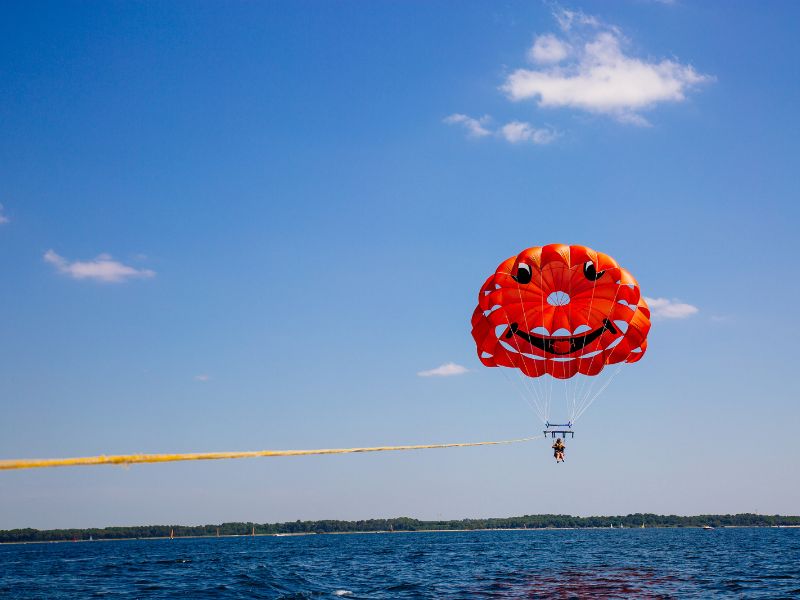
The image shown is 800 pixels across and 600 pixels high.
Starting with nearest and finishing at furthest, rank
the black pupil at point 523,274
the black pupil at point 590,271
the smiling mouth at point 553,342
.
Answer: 1. the black pupil at point 590,271
2. the black pupil at point 523,274
3. the smiling mouth at point 553,342

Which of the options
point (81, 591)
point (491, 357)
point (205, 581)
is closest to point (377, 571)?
point (205, 581)

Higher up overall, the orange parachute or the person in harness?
the orange parachute

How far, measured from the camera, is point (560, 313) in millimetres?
23531

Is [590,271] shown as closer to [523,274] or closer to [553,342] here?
[523,274]

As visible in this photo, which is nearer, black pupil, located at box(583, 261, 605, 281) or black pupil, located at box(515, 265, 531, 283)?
black pupil, located at box(583, 261, 605, 281)

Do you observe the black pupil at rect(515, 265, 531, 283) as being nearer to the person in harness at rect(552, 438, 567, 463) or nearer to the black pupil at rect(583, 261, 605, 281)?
the black pupil at rect(583, 261, 605, 281)

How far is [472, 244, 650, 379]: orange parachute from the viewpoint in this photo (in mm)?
22016

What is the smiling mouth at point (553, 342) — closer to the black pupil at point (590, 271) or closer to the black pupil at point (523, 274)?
the black pupil at point (523, 274)

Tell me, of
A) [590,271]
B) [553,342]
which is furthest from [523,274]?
[553,342]

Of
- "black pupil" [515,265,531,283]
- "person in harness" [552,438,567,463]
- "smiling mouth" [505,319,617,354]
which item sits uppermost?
"black pupil" [515,265,531,283]

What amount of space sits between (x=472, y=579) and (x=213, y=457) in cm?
2396

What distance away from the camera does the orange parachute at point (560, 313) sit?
22.0m

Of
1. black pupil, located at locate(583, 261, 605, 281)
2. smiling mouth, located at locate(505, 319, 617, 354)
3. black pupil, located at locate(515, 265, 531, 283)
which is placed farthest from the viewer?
smiling mouth, located at locate(505, 319, 617, 354)

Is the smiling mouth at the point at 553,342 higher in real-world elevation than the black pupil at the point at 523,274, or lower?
lower
